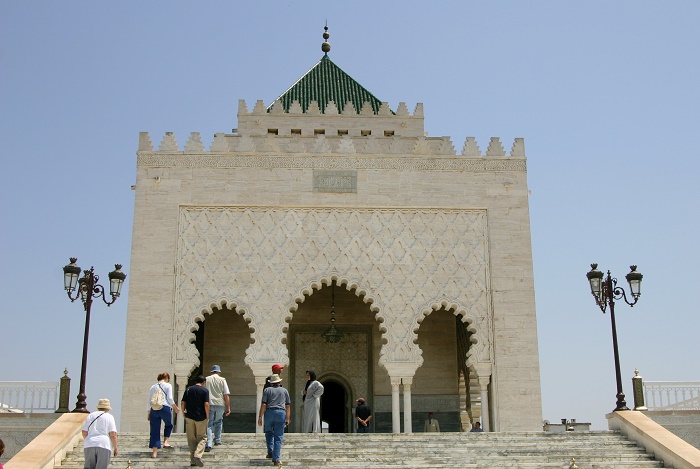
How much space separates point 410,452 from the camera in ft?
27.8

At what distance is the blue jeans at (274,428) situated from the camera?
752cm

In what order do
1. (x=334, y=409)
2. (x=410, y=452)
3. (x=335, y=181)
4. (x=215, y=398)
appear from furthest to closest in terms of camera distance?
1. (x=334, y=409)
2. (x=335, y=181)
3. (x=410, y=452)
4. (x=215, y=398)

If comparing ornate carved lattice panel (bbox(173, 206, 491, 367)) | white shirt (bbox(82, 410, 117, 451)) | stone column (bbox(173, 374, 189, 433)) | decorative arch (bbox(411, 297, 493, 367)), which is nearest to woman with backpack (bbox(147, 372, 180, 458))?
white shirt (bbox(82, 410, 117, 451))

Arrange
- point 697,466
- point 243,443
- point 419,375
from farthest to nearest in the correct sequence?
point 419,375, point 243,443, point 697,466

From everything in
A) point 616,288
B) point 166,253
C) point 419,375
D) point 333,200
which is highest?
point 333,200

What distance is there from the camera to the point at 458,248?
12781 mm

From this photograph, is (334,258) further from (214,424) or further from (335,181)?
(214,424)

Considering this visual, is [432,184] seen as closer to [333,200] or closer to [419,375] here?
[333,200]

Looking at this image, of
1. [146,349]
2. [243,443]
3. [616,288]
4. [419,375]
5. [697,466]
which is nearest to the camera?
[697,466]

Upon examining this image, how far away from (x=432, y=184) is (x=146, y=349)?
4.92 metres

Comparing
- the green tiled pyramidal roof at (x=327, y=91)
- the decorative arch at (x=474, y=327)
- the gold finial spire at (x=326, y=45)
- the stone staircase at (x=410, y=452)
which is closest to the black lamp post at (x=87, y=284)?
the stone staircase at (x=410, y=452)

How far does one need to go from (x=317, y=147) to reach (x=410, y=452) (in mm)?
5982

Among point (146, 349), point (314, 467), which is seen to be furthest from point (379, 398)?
point (314, 467)

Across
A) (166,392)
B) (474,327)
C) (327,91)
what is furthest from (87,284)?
(327,91)
